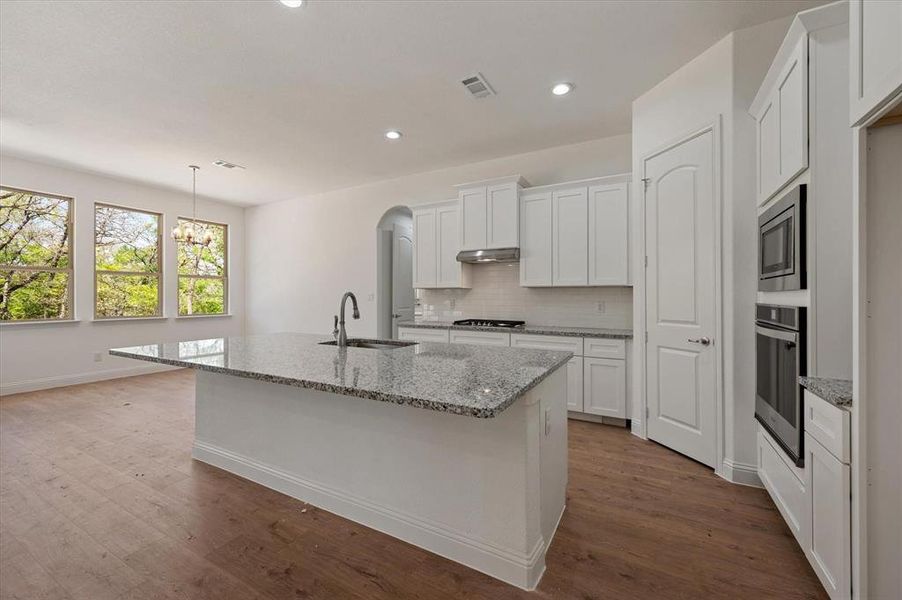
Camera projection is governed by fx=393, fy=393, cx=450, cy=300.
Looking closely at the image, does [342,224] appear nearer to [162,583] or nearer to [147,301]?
[147,301]

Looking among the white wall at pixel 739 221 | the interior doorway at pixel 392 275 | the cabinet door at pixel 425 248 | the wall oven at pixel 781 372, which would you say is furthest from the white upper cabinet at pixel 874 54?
the interior doorway at pixel 392 275

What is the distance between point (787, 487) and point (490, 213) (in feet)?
10.8

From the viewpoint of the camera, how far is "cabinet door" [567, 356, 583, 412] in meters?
3.63

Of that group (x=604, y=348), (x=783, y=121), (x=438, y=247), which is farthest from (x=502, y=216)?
(x=783, y=121)

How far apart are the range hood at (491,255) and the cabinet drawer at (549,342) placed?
0.85 meters

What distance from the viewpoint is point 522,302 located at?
4.54m

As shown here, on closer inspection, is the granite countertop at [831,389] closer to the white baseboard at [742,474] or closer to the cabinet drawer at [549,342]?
the white baseboard at [742,474]

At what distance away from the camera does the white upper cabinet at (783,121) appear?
1.72 meters

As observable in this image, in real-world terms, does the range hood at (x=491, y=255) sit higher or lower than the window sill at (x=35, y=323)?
higher

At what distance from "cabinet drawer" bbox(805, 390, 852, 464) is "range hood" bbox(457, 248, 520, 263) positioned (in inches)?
111

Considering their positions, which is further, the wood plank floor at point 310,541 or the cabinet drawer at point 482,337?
the cabinet drawer at point 482,337

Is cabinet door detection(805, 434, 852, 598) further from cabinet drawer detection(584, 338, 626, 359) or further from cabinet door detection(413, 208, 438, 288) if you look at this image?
cabinet door detection(413, 208, 438, 288)

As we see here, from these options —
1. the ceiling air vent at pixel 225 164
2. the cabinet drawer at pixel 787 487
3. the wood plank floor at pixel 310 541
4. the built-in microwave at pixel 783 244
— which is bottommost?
the wood plank floor at pixel 310 541

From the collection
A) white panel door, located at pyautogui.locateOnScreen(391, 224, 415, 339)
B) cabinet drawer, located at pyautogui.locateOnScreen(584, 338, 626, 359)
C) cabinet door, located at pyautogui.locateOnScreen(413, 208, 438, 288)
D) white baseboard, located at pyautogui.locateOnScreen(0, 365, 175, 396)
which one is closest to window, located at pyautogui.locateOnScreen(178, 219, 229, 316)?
white baseboard, located at pyautogui.locateOnScreen(0, 365, 175, 396)
